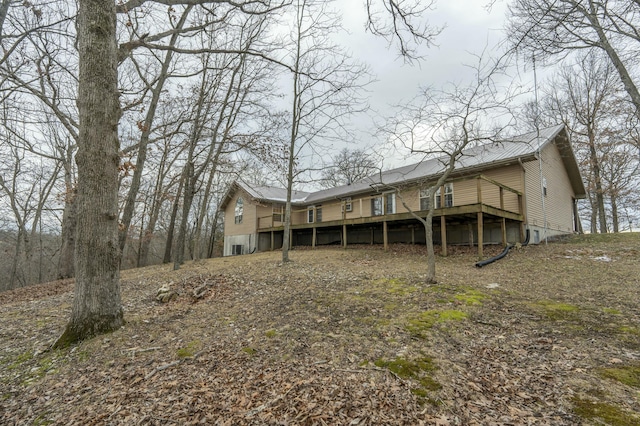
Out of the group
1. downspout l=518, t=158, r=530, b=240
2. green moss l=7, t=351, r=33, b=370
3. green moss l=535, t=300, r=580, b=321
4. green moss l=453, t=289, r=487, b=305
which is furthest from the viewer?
downspout l=518, t=158, r=530, b=240

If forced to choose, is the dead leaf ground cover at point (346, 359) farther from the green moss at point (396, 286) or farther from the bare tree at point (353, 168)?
the bare tree at point (353, 168)

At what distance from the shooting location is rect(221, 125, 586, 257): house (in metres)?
11.3

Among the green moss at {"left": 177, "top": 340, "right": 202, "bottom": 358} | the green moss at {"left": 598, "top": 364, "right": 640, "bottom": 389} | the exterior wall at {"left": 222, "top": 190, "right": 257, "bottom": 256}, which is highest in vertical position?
the exterior wall at {"left": 222, "top": 190, "right": 257, "bottom": 256}

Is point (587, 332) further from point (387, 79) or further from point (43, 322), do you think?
point (43, 322)

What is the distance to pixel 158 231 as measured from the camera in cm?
2834

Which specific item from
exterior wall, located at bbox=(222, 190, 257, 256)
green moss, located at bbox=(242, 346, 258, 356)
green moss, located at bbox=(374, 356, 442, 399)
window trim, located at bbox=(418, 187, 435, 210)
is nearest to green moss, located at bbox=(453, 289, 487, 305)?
green moss, located at bbox=(374, 356, 442, 399)

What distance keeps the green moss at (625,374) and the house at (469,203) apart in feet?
16.9

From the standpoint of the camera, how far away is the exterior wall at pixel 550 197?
40.3 feet

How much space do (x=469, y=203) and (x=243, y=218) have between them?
607 inches

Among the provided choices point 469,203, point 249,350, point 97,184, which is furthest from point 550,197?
point 97,184

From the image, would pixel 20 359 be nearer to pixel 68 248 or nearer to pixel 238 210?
pixel 68 248

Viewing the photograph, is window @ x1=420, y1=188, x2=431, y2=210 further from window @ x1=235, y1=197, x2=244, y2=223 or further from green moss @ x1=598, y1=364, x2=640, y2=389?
window @ x1=235, y1=197, x2=244, y2=223

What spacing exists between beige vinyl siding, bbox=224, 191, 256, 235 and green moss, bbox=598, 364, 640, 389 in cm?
1925

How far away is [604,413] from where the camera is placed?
2414 mm
